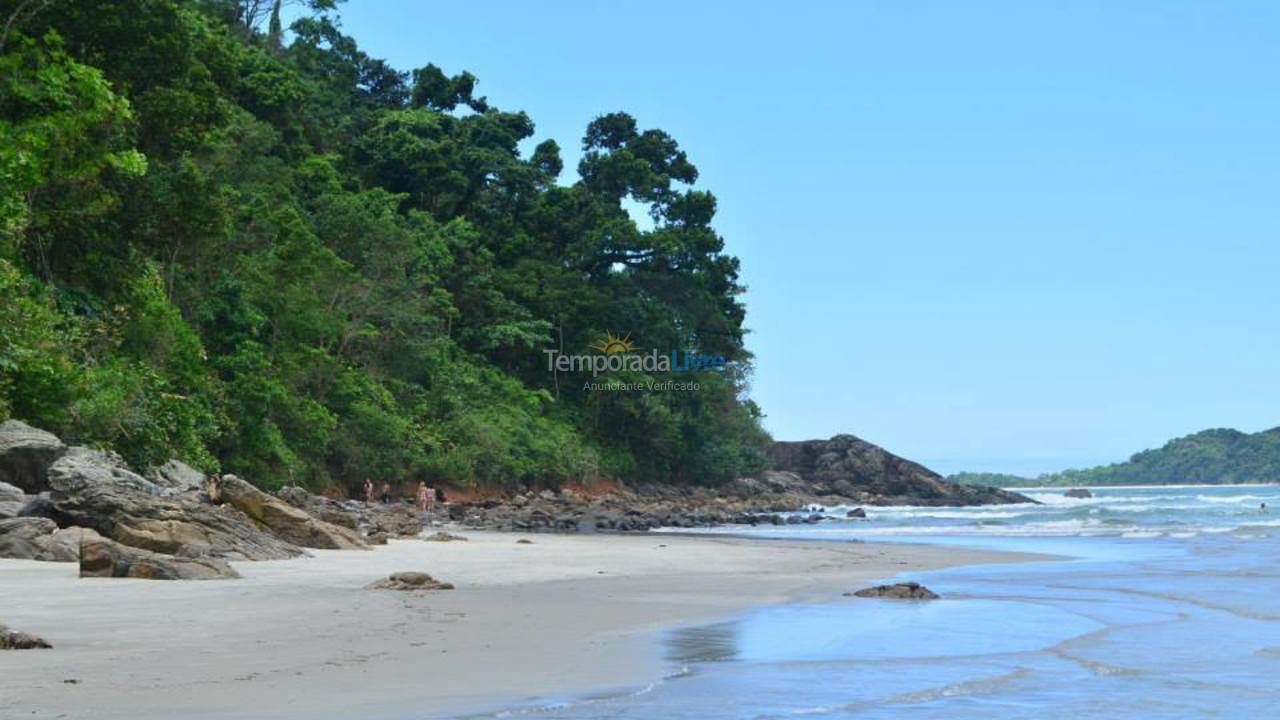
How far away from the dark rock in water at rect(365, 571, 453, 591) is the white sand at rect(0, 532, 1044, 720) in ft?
1.05

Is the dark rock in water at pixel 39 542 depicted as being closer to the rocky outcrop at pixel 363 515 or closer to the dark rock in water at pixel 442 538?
the rocky outcrop at pixel 363 515

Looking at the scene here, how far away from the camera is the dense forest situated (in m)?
25.0

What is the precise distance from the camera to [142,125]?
95.4ft

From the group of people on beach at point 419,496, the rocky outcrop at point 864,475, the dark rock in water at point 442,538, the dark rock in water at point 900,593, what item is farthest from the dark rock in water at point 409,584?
the rocky outcrop at point 864,475

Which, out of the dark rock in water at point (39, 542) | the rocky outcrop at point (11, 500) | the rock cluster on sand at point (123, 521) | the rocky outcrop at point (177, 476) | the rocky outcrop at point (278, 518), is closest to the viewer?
the rock cluster on sand at point (123, 521)

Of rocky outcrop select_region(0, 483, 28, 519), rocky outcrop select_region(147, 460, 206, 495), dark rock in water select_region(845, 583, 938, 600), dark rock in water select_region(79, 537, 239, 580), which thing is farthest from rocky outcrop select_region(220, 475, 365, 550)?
dark rock in water select_region(845, 583, 938, 600)

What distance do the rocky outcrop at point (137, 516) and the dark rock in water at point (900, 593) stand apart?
8.01 m

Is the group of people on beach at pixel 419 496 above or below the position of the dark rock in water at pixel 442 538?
above

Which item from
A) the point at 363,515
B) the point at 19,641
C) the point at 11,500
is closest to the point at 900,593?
the point at 19,641

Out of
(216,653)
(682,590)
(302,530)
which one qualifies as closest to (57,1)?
(302,530)

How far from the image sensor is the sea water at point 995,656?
771 cm

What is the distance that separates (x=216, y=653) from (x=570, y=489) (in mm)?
50148

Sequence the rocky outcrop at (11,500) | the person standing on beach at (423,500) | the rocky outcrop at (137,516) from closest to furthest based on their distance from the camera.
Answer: the rocky outcrop at (137,516), the rocky outcrop at (11,500), the person standing on beach at (423,500)

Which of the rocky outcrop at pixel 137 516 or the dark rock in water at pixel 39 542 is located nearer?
the dark rock in water at pixel 39 542
